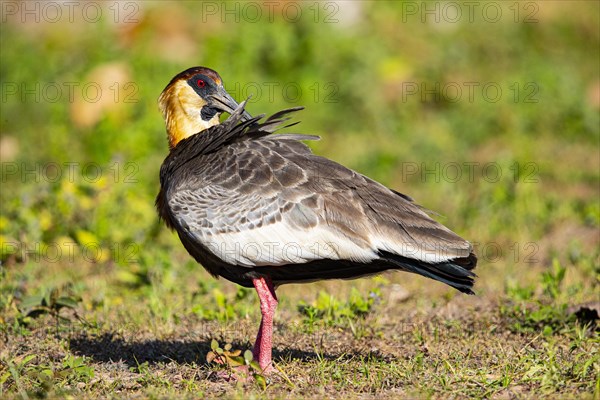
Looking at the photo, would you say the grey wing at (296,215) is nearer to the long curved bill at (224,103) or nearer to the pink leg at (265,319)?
the pink leg at (265,319)

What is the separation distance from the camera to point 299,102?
41.6 ft

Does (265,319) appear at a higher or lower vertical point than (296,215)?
lower

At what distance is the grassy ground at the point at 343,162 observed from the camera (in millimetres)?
5566

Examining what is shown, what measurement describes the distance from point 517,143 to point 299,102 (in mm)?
3159

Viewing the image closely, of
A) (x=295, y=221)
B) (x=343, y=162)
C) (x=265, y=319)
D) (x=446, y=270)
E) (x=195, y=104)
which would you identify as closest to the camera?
(x=446, y=270)

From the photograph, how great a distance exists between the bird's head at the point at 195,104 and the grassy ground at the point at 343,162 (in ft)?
4.44

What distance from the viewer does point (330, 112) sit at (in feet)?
42.2

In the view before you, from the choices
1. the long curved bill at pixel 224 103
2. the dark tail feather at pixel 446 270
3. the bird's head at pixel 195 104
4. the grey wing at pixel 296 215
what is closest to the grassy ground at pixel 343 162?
the dark tail feather at pixel 446 270

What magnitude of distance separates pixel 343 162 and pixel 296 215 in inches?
242

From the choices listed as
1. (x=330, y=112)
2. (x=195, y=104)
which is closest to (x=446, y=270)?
(x=195, y=104)

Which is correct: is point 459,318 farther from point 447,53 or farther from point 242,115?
point 447,53

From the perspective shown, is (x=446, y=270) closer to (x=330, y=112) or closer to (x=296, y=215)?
(x=296, y=215)

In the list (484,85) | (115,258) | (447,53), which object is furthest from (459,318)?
(447,53)

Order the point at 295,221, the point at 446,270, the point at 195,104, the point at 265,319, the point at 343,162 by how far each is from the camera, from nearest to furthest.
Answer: the point at 446,270 < the point at 295,221 < the point at 265,319 < the point at 195,104 < the point at 343,162
